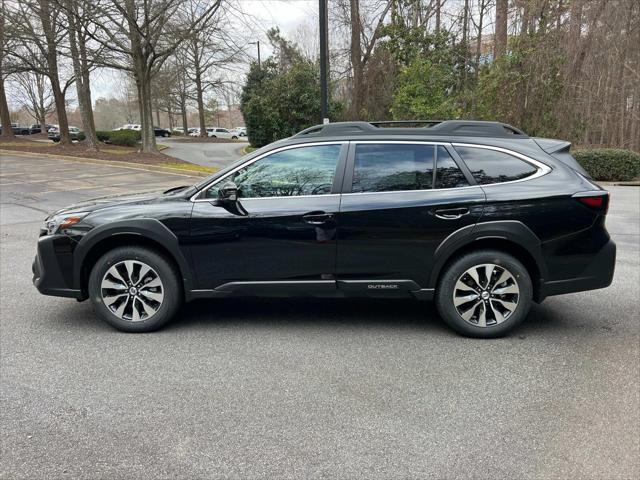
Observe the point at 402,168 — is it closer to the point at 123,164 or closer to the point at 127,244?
the point at 127,244

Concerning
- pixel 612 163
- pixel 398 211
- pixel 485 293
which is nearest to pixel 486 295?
pixel 485 293

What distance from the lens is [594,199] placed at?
13.2ft

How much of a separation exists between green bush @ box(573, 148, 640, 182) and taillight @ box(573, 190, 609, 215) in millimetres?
14064

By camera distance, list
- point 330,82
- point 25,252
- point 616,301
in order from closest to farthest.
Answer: point 616,301 < point 25,252 < point 330,82

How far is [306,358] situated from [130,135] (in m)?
33.8

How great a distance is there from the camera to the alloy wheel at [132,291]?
428 cm

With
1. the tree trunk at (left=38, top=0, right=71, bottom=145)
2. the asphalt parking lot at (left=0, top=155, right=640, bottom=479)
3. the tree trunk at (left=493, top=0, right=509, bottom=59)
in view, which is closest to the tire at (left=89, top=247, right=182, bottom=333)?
the asphalt parking lot at (left=0, top=155, right=640, bottom=479)

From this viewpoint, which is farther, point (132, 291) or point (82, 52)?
point (82, 52)

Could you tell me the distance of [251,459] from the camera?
2.69 metres

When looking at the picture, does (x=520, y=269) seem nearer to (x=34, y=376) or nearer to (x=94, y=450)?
(x=94, y=450)

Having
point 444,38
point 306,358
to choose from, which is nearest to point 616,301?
point 306,358

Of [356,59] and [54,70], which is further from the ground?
[54,70]

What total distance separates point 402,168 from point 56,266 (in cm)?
298

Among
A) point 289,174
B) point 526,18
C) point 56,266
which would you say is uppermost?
point 526,18
